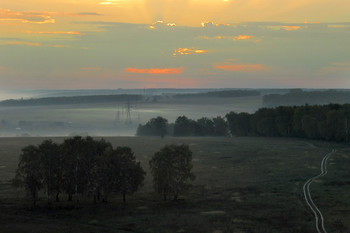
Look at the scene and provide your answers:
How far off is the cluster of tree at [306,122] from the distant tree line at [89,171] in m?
89.7

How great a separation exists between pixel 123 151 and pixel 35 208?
740 inches

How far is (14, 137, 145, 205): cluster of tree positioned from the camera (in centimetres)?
8319

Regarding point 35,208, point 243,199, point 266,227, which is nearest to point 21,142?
point 35,208

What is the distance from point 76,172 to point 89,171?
2.40 metres

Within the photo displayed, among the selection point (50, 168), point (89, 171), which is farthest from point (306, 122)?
point (50, 168)

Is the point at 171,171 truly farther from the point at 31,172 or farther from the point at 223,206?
the point at 31,172

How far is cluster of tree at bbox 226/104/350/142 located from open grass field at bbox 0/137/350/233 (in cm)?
3608

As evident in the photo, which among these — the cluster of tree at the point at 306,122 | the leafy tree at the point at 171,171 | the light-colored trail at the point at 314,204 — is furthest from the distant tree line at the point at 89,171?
the cluster of tree at the point at 306,122

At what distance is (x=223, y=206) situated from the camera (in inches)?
→ 3093

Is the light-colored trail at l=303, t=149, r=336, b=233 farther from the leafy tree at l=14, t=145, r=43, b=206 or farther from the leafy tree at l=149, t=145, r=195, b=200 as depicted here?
the leafy tree at l=14, t=145, r=43, b=206

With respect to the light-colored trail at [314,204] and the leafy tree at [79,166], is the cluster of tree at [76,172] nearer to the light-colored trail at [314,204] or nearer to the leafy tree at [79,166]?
the leafy tree at [79,166]

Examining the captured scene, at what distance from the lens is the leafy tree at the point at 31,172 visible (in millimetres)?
81750

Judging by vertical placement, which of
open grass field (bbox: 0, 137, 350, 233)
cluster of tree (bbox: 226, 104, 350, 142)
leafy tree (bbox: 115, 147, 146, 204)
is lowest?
open grass field (bbox: 0, 137, 350, 233)

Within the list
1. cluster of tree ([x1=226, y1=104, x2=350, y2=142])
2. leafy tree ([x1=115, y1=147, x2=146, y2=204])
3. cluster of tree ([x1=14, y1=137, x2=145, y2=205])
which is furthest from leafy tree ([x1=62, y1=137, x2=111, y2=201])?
cluster of tree ([x1=226, y1=104, x2=350, y2=142])
